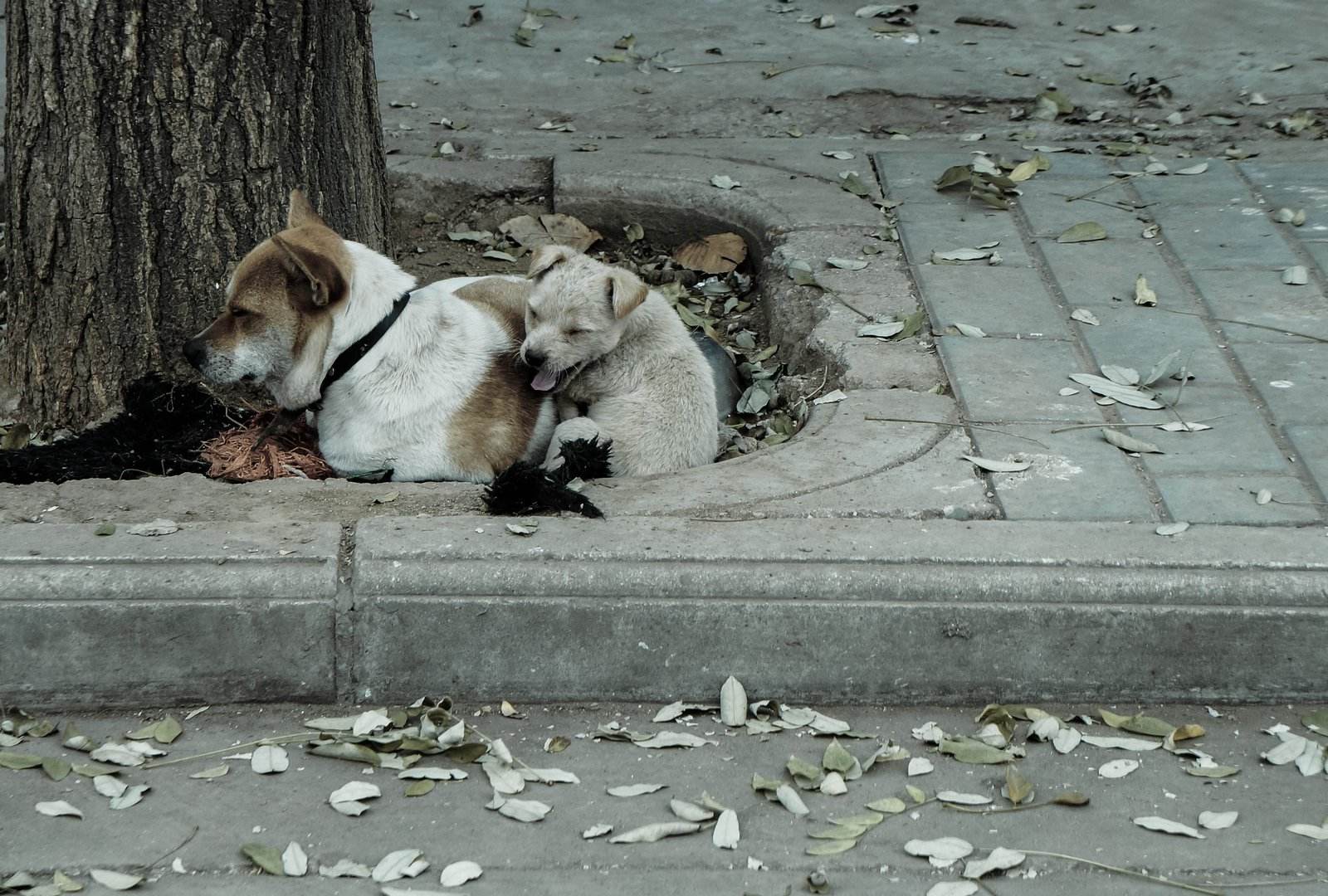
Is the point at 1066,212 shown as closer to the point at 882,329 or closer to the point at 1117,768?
the point at 882,329

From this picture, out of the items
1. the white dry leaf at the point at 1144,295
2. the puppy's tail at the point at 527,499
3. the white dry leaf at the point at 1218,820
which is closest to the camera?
the white dry leaf at the point at 1218,820

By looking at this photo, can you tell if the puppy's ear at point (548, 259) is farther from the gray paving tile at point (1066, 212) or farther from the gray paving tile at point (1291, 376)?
the gray paving tile at point (1291, 376)

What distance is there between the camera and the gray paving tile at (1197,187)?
6.02 meters

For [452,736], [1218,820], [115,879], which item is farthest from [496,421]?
[1218,820]

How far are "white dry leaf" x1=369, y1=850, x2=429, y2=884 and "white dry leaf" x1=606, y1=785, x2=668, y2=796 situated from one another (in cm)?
45

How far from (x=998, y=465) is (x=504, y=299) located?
1788mm

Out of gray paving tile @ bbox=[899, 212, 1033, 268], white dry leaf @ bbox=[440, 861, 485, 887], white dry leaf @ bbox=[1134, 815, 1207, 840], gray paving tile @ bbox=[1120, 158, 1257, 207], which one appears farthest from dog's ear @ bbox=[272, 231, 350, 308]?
gray paving tile @ bbox=[1120, 158, 1257, 207]

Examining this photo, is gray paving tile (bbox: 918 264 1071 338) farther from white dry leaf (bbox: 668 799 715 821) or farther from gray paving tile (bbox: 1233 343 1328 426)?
white dry leaf (bbox: 668 799 715 821)

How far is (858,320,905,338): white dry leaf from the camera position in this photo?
4.82 m

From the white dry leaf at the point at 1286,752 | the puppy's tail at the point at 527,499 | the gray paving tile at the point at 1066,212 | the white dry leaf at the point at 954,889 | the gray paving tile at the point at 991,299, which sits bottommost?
the white dry leaf at the point at 954,889

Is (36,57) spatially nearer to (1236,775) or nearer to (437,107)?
(437,107)

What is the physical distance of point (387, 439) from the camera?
409 cm

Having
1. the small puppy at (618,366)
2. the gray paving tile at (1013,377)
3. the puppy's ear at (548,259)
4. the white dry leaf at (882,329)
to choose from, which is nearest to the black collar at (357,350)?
the small puppy at (618,366)

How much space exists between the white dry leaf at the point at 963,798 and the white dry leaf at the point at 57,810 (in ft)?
6.14
